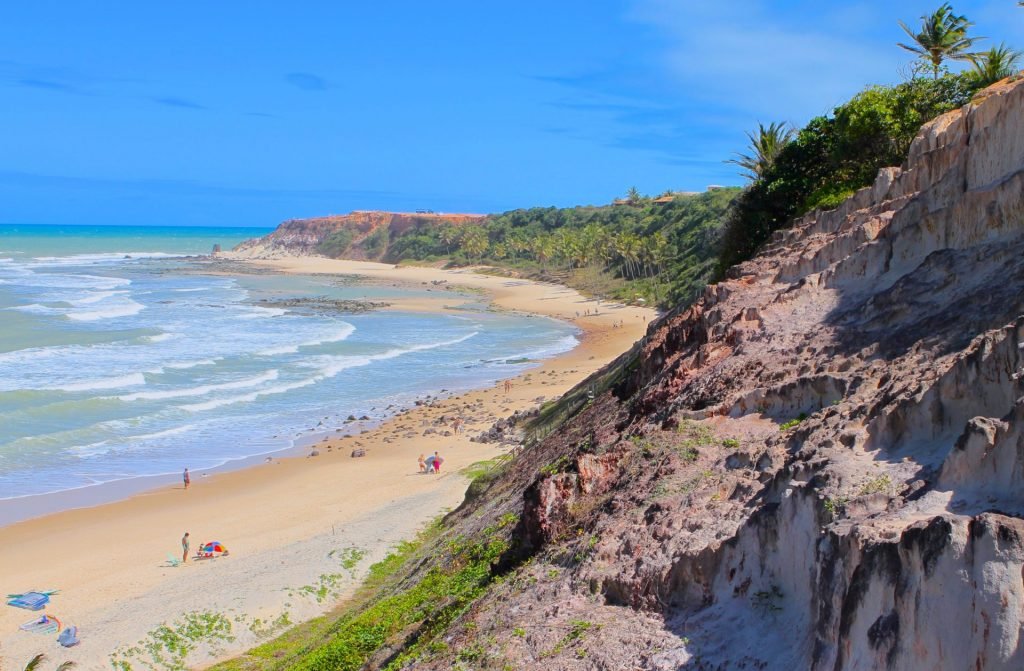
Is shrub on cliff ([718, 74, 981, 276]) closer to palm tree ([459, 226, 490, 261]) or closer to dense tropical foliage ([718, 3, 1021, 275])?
→ dense tropical foliage ([718, 3, 1021, 275])

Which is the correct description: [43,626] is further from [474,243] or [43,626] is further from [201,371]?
[474,243]

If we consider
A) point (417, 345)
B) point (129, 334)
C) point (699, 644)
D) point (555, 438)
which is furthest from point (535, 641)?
point (129, 334)

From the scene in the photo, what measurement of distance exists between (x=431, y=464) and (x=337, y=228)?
146559mm

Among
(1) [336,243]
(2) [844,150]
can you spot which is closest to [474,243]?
(1) [336,243]

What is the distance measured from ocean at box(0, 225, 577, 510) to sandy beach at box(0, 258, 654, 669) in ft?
8.40

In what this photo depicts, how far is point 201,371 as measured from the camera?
41031 millimetres

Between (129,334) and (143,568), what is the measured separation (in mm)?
34452

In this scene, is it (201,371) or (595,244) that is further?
(595,244)

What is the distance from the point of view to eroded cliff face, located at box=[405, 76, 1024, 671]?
17.9ft

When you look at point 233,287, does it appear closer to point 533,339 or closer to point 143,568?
point 533,339

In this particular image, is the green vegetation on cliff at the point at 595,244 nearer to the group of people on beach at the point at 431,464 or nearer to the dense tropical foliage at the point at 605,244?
the dense tropical foliage at the point at 605,244

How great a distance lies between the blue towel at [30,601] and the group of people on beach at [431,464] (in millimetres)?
10784

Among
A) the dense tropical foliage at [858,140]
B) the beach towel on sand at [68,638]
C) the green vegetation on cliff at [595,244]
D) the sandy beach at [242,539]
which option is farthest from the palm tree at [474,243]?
the beach towel on sand at [68,638]

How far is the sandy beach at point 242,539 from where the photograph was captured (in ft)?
54.6
